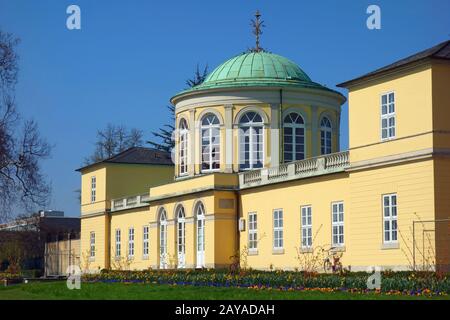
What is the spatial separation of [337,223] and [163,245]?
53.0 feet

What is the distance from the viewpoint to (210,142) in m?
49.4

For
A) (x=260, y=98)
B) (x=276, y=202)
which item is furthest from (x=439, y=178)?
(x=260, y=98)

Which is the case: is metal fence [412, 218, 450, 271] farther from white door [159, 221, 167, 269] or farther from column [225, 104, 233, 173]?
white door [159, 221, 167, 269]

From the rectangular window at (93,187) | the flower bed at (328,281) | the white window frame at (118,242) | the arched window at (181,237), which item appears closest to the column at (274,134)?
the arched window at (181,237)

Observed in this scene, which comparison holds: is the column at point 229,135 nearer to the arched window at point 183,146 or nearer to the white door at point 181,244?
the arched window at point 183,146

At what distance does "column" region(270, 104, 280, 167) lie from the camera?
48250mm

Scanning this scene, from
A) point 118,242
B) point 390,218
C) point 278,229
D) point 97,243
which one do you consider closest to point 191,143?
point 278,229

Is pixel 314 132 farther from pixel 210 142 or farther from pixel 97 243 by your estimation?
pixel 97 243

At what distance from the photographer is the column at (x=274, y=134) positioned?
4825cm

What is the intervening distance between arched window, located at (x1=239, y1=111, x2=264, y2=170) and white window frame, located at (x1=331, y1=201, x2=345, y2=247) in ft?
37.6

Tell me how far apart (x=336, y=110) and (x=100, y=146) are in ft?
134

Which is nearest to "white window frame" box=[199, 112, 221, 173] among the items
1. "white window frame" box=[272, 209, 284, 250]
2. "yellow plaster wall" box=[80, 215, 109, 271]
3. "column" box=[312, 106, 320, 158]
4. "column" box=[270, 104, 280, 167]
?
"column" box=[270, 104, 280, 167]

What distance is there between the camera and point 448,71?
103 feet

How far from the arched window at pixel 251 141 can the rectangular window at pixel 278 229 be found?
22.9 ft
